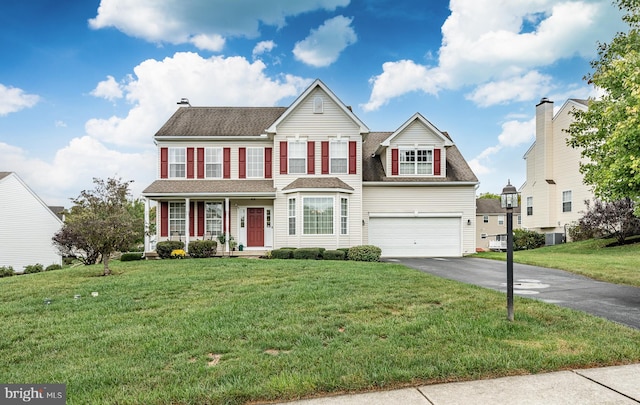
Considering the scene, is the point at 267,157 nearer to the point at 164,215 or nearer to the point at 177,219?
the point at 177,219

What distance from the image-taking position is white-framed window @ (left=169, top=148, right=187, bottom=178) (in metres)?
20.6

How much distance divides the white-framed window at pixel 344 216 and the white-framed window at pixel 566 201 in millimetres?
17314

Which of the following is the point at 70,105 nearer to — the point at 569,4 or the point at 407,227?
the point at 407,227

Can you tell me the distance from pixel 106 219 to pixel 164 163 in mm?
7931

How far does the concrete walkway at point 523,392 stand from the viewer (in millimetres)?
3510

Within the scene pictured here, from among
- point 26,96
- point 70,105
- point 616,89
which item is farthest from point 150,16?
point 616,89

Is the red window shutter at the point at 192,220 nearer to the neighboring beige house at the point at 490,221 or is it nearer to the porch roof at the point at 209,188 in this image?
the porch roof at the point at 209,188

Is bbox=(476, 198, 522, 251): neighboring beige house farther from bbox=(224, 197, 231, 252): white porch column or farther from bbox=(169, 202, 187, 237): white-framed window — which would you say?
bbox=(169, 202, 187, 237): white-framed window

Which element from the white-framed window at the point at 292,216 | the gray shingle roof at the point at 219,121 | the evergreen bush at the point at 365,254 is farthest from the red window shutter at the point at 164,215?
the evergreen bush at the point at 365,254

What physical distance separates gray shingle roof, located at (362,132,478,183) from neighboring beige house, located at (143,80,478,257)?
0.06m

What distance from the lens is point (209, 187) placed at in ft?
64.4

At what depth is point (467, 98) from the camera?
835 inches

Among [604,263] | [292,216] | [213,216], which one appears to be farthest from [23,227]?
[604,263]

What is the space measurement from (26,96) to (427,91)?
19.8m
